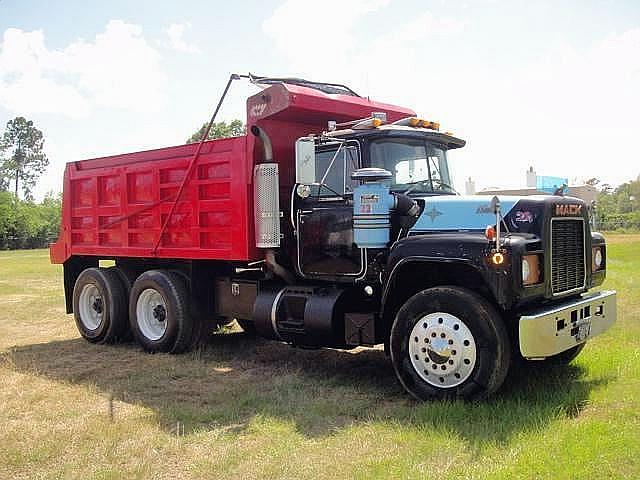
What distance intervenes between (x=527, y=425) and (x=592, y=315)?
1.74m

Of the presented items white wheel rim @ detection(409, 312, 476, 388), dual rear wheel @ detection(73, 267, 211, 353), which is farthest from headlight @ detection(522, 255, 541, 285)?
dual rear wheel @ detection(73, 267, 211, 353)

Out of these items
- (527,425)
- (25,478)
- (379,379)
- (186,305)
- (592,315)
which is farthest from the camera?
(186,305)

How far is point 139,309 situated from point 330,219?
3.47 m

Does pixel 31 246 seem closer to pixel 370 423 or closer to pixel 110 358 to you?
pixel 110 358

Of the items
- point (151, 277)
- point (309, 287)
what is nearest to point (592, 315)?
point (309, 287)

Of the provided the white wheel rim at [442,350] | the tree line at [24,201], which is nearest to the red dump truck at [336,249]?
the white wheel rim at [442,350]

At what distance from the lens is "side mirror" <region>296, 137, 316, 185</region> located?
6.59 metres

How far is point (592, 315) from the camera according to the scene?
6.48m

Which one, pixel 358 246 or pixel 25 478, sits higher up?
pixel 358 246

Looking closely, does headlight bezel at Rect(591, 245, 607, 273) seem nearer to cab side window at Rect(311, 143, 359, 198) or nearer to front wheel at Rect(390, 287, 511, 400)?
front wheel at Rect(390, 287, 511, 400)

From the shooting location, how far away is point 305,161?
6609mm

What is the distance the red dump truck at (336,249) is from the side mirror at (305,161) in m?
0.01

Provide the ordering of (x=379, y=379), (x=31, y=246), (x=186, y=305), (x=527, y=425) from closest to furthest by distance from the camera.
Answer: (x=527, y=425), (x=379, y=379), (x=186, y=305), (x=31, y=246)

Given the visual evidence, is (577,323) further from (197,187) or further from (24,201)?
(24,201)
